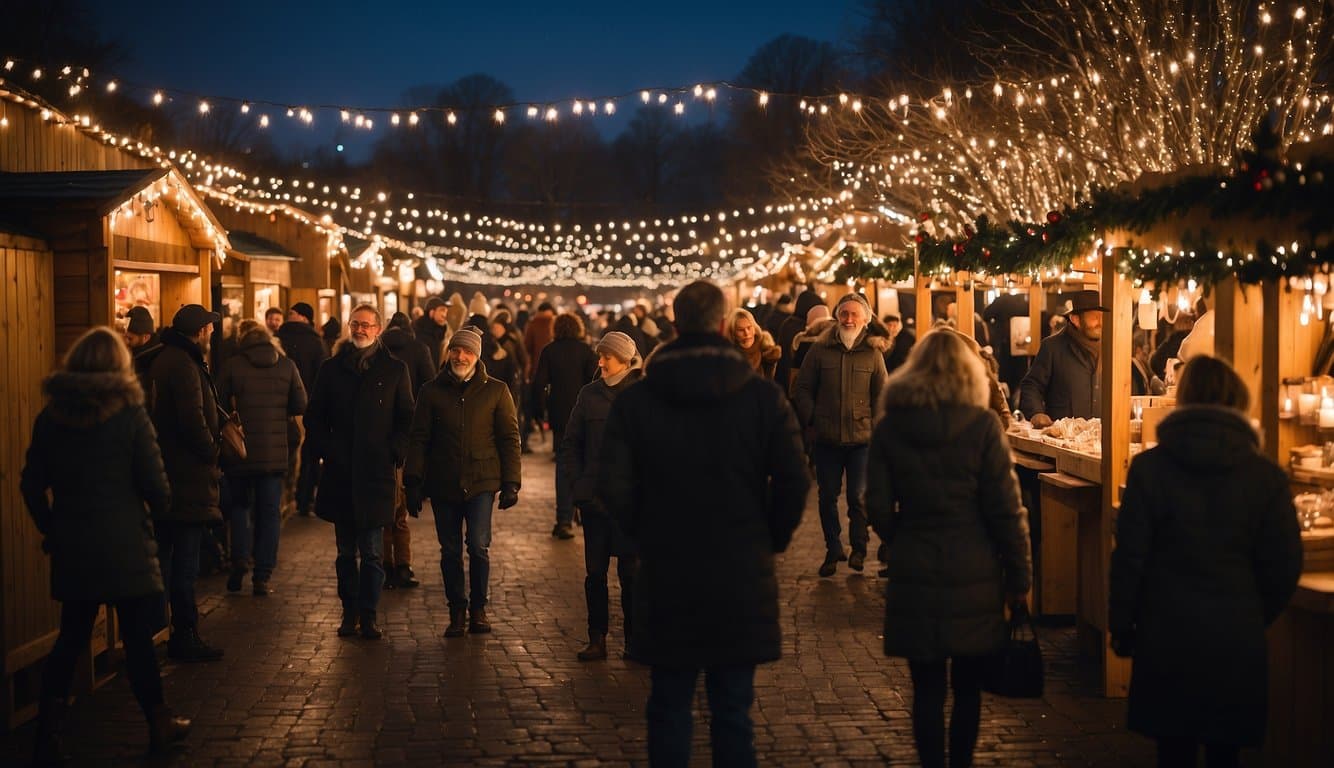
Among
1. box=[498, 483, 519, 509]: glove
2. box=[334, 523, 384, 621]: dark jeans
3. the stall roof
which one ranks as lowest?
box=[334, 523, 384, 621]: dark jeans

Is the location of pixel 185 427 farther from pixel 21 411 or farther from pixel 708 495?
pixel 708 495

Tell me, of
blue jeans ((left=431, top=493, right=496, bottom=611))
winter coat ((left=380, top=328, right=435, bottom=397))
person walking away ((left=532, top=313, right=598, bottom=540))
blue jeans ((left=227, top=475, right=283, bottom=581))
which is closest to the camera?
blue jeans ((left=431, top=493, right=496, bottom=611))

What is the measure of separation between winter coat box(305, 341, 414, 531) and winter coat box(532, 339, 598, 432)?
4532mm

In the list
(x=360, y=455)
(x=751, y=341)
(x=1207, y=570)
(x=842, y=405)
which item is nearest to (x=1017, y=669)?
(x=1207, y=570)

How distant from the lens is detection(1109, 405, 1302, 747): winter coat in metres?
4.73

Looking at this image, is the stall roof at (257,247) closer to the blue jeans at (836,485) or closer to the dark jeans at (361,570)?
the blue jeans at (836,485)

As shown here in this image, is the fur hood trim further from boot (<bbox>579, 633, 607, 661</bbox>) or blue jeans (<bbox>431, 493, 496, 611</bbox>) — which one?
boot (<bbox>579, 633, 607, 661</bbox>)

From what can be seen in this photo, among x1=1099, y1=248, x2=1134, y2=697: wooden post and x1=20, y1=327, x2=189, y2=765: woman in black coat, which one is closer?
x1=20, y1=327, x2=189, y2=765: woman in black coat

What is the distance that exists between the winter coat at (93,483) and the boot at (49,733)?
45cm

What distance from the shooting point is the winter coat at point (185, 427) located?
7.82 m

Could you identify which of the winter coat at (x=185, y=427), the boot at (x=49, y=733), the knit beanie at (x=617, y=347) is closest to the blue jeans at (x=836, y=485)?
the knit beanie at (x=617, y=347)

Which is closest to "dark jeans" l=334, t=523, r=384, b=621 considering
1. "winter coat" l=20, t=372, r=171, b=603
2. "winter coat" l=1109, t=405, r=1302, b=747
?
"winter coat" l=20, t=372, r=171, b=603

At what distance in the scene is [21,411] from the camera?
7008mm

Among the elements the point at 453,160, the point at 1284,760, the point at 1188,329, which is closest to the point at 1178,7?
the point at 1188,329
